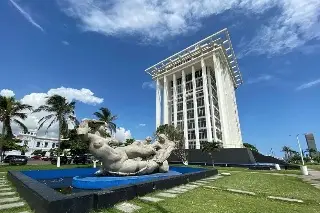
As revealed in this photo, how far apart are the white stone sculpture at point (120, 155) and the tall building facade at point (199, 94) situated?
43.8m

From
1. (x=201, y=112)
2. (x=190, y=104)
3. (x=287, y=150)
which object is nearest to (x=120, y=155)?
(x=201, y=112)

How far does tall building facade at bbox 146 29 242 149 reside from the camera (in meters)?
Answer: 63.3

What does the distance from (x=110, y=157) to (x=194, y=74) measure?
59170 mm

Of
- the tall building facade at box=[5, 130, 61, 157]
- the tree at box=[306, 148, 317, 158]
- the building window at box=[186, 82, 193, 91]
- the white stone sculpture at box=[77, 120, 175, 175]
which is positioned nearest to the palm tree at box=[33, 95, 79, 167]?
the white stone sculpture at box=[77, 120, 175, 175]

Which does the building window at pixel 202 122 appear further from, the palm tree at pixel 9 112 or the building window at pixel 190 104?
the palm tree at pixel 9 112

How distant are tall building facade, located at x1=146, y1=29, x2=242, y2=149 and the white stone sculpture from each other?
1726 inches

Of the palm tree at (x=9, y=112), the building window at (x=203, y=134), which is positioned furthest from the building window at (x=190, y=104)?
the palm tree at (x=9, y=112)

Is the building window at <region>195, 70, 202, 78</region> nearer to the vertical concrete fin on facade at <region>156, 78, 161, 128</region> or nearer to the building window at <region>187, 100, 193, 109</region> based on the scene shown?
the building window at <region>187, 100, 193, 109</region>

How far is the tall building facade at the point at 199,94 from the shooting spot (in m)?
63.3

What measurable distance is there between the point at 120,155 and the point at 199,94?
59.8m

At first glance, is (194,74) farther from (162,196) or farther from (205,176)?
(162,196)

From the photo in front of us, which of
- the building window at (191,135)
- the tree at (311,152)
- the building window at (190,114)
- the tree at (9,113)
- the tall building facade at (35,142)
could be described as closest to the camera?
the tree at (9,113)

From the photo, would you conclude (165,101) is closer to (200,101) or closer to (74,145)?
(200,101)

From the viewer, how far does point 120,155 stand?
14.5m
